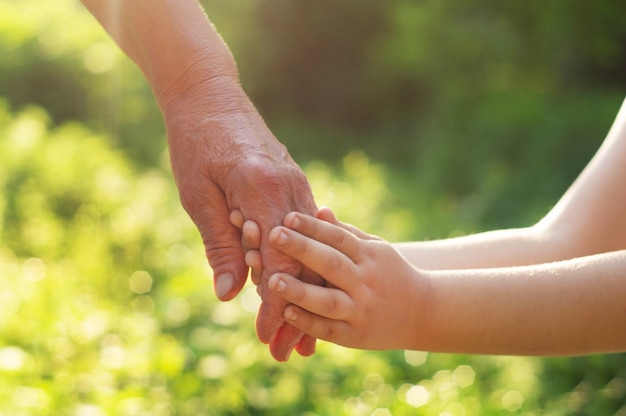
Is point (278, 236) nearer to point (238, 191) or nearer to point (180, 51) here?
point (238, 191)

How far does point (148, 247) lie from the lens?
6.23 meters

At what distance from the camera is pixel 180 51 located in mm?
2439

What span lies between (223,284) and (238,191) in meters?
0.26

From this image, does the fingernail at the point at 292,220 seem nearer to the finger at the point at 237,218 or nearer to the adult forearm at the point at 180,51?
the finger at the point at 237,218

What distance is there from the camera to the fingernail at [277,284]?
201cm

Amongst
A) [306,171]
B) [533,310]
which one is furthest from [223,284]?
[306,171]

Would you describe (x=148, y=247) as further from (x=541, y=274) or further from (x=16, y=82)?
(x=16, y=82)

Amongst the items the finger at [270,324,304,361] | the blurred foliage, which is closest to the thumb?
the finger at [270,324,304,361]

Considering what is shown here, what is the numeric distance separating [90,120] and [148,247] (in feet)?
25.6

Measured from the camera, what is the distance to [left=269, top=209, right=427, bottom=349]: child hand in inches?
78.9

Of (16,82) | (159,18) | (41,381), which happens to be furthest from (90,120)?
(159,18)

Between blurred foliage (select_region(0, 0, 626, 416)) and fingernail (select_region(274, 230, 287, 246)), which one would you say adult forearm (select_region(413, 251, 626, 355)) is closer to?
fingernail (select_region(274, 230, 287, 246))

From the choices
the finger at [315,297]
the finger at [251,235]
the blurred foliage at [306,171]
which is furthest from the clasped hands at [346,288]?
the blurred foliage at [306,171]

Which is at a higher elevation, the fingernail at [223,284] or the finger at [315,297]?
the fingernail at [223,284]
